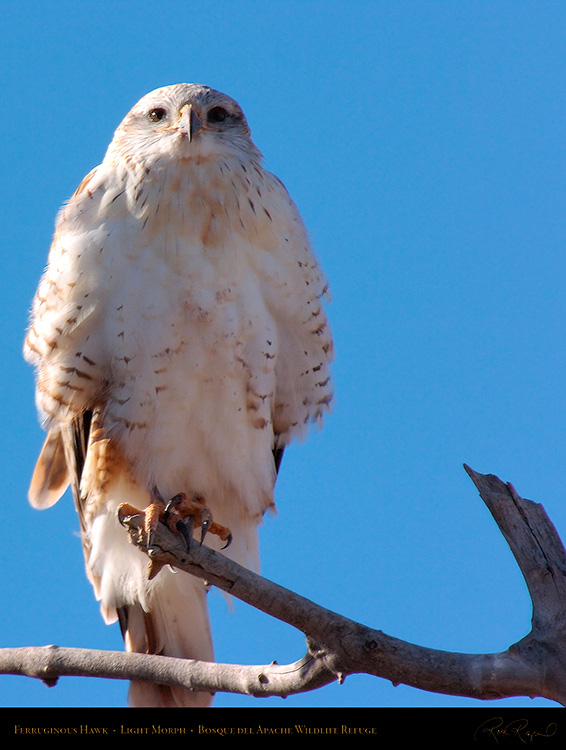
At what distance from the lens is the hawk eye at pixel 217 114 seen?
17.3 ft

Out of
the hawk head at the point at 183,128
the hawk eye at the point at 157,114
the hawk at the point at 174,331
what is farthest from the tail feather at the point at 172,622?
the hawk eye at the point at 157,114

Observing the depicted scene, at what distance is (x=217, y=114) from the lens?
5.32 metres

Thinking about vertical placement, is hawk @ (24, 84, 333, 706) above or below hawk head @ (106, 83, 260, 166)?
below

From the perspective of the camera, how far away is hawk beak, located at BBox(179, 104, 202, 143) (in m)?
4.96

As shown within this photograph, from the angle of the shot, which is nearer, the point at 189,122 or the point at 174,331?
the point at 174,331

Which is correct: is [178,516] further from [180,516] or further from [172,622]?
[172,622]

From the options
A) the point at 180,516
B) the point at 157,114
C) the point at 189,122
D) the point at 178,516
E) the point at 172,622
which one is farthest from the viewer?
the point at 172,622

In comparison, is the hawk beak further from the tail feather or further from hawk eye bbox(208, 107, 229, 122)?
the tail feather
